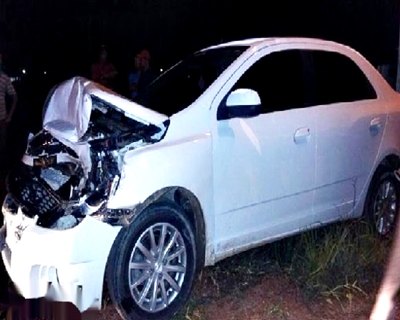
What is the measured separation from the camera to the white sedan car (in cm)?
474

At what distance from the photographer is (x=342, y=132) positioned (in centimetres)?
627

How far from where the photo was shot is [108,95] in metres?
5.18

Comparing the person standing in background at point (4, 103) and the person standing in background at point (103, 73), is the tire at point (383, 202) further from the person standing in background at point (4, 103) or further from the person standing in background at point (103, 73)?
the person standing in background at point (103, 73)

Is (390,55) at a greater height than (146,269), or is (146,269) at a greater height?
(146,269)

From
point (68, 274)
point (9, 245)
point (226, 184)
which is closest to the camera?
point (68, 274)

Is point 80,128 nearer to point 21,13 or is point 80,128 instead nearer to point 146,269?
point 146,269

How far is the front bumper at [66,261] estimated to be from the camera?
4.62 m

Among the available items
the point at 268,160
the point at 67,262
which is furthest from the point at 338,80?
the point at 67,262

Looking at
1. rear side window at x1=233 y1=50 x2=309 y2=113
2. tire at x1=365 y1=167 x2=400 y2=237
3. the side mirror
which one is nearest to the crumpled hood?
the side mirror

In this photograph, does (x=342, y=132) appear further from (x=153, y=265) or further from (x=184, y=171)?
(x=153, y=265)

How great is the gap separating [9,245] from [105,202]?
72 centimetres

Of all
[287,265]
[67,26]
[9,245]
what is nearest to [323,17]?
[67,26]

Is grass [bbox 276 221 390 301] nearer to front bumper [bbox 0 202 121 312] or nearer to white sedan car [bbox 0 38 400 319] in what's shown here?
white sedan car [bbox 0 38 400 319]

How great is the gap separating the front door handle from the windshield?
4.44ft
